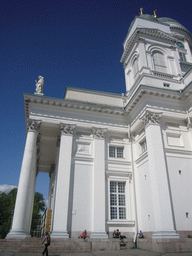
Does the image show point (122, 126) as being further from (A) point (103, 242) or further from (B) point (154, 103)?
(A) point (103, 242)

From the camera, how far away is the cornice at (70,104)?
64.0ft

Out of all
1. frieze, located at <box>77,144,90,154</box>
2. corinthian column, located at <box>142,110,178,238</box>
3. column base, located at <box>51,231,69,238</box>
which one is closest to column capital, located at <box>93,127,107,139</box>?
frieze, located at <box>77,144,90,154</box>

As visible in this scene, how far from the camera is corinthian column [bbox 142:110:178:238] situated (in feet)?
46.2

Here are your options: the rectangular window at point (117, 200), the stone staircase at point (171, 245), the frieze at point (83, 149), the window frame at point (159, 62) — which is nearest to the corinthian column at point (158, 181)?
the stone staircase at point (171, 245)

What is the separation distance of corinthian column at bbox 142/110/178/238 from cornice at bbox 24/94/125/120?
385 cm

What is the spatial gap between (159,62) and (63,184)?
55.5 feet

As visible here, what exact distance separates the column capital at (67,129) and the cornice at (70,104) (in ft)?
6.20

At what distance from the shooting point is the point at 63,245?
46.6 ft

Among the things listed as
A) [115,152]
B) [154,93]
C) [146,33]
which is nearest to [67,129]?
[115,152]

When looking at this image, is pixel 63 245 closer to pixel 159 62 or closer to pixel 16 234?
pixel 16 234

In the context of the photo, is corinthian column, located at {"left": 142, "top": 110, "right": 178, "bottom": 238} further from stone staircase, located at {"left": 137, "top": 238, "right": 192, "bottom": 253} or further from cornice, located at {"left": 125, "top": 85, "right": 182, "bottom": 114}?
cornice, located at {"left": 125, "top": 85, "right": 182, "bottom": 114}

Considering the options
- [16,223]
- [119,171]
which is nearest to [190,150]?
[119,171]

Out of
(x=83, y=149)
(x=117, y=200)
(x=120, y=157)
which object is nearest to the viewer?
Answer: (x=117, y=200)

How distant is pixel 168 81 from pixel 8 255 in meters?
19.7
